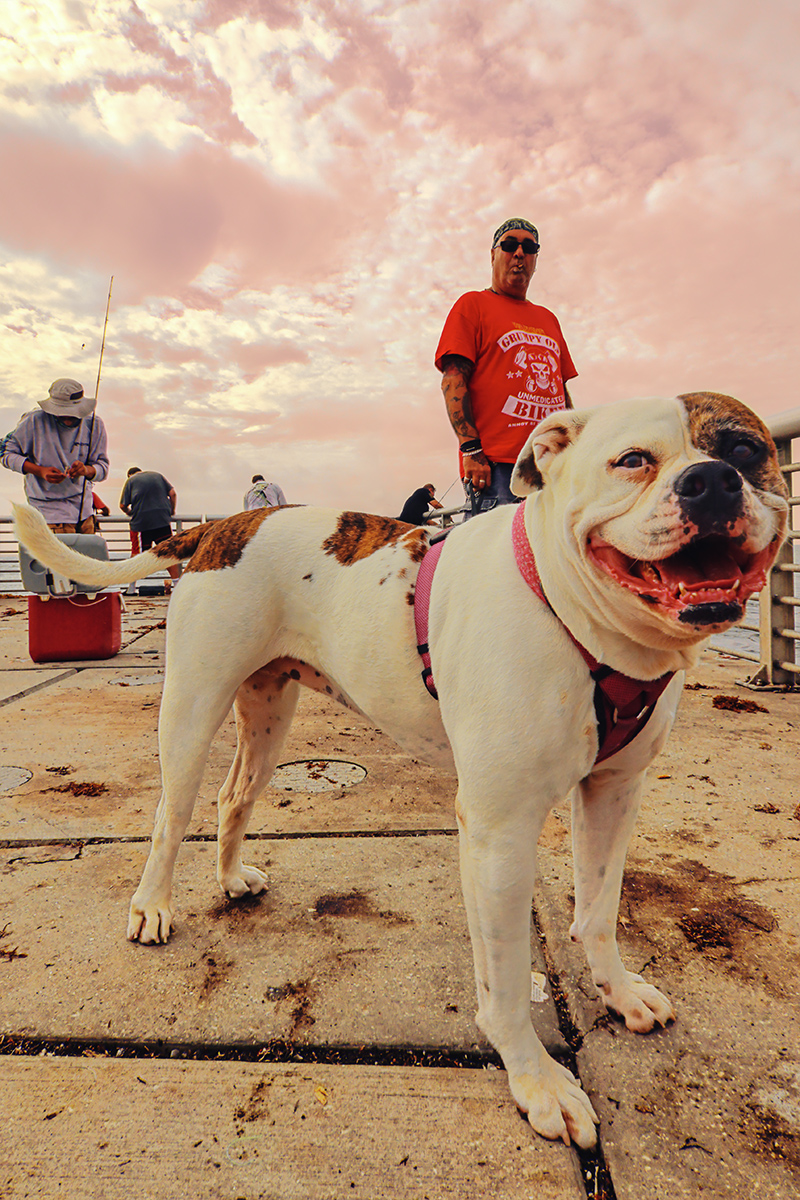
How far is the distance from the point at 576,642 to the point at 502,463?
2011 millimetres

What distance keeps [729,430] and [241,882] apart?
6.22 ft

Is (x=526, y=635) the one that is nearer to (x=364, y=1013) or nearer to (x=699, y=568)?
(x=699, y=568)

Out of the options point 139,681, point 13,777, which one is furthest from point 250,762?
point 139,681

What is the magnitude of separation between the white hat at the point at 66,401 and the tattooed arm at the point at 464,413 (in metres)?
3.67

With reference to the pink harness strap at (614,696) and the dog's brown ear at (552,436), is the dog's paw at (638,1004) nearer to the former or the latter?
the pink harness strap at (614,696)

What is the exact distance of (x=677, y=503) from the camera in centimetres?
109

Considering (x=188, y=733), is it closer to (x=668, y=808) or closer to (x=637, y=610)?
(x=637, y=610)

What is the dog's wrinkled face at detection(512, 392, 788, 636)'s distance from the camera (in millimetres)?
1076

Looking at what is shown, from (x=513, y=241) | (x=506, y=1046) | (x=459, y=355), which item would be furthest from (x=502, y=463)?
(x=506, y=1046)

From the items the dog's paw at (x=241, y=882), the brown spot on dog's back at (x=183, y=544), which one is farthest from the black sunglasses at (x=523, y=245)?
the dog's paw at (x=241, y=882)

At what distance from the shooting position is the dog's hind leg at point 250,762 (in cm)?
204

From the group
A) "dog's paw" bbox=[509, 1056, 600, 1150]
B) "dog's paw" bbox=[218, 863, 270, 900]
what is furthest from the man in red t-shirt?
"dog's paw" bbox=[509, 1056, 600, 1150]

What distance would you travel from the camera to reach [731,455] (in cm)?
120

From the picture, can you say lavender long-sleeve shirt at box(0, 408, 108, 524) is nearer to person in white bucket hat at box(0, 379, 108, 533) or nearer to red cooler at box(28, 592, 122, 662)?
person in white bucket hat at box(0, 379, 108, 533)
